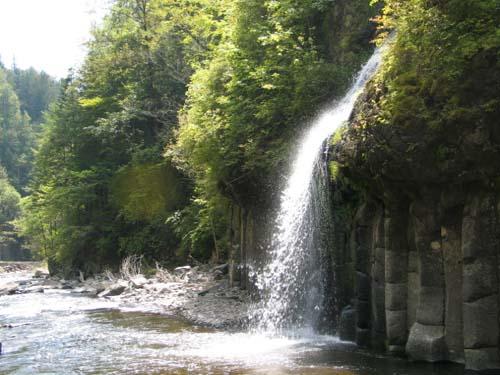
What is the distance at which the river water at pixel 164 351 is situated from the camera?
1058 centimetres

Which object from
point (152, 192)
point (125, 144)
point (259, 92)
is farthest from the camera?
point (125, 144)

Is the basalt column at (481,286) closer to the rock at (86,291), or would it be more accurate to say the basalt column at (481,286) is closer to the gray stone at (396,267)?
the gray stone at (396,267)

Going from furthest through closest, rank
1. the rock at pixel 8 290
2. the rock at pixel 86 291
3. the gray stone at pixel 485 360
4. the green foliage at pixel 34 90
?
1. the green foliage at pixel 34 90
2. the rock at pixel 8 290
3. the rock at pixel 86 291
4. the gray stone at pixel 485 360

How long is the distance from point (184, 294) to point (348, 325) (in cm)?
973

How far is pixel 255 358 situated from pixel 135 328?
566 centimetres

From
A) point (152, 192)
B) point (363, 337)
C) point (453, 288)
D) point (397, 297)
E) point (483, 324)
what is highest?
point (152, 192)

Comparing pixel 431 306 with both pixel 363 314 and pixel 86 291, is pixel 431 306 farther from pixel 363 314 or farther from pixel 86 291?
pixel 86 291

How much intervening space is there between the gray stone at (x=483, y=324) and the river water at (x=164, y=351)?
0.55 m

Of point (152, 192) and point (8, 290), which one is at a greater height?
point (152, 192)

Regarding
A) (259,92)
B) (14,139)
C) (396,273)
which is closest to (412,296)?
(396,273)

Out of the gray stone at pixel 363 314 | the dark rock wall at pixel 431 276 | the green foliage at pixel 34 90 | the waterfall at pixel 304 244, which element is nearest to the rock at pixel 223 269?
the waterfall at pixel 304 244

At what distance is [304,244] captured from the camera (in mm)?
15133

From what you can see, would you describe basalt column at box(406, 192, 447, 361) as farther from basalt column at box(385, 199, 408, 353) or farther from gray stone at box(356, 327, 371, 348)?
gray stone at box(356, 327, 371, 348)

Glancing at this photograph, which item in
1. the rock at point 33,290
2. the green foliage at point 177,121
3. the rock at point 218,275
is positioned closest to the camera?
the green foliage at point 177,121
